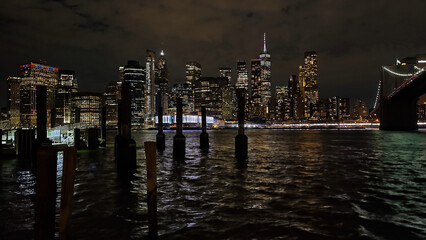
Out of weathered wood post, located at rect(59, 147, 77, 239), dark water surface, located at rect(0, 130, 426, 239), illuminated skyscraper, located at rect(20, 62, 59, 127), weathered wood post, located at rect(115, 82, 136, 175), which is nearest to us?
weathered wood post, located at rect(59, 147, 77, 239)

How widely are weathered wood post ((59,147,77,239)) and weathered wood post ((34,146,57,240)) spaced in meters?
0.22

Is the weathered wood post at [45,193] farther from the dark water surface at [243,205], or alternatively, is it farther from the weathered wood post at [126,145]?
the weathered wood post at [126,145]

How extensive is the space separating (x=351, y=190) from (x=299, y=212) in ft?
14.7

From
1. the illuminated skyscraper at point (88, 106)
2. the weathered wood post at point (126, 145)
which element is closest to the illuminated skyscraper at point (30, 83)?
the illuminated skyscraper at point (88, 106)

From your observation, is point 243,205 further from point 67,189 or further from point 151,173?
point 67,189

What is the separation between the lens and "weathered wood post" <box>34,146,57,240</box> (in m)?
4.76

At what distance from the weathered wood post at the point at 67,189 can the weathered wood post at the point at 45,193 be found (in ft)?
0.73

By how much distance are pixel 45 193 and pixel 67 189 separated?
0.38 metres

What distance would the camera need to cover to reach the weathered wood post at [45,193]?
15.6 ft

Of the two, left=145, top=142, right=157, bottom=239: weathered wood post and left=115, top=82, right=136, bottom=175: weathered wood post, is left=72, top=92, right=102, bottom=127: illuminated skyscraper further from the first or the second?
left=145, top=142, right=157, bottom=239: weathered wood post

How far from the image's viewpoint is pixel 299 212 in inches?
384

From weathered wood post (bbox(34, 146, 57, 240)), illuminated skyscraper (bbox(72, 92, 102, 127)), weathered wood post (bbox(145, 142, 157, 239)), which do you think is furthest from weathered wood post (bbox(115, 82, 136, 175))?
illuminated skyscraper (bbox(72, 92, 102, 127))

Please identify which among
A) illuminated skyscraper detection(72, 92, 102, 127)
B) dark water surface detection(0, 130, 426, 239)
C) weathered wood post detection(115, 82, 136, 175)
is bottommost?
dark water surface detection(0, 130, 426, 239)

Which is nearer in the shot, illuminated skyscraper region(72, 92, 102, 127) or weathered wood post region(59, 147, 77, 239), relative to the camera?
weathered wood post region(59, 147, 77, 239)
